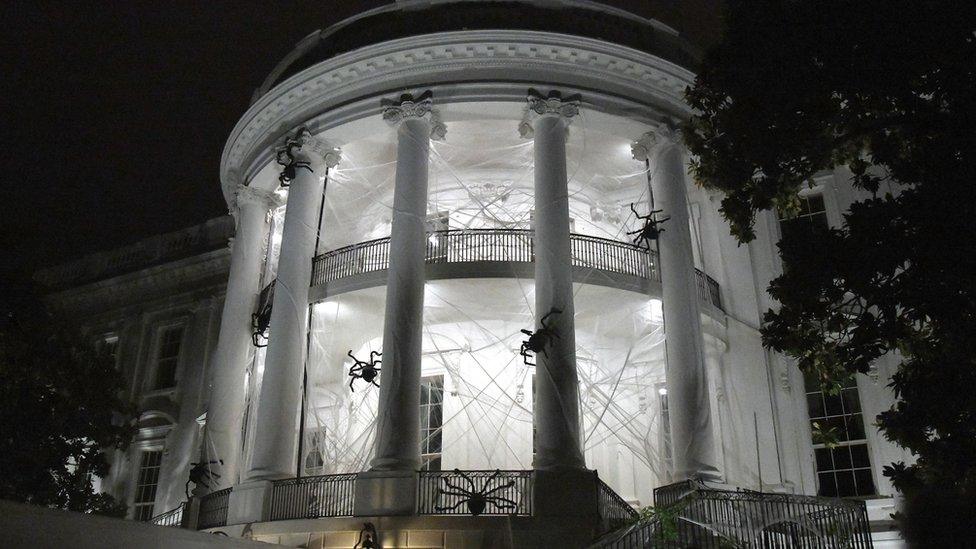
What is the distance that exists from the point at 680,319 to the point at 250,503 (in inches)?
340

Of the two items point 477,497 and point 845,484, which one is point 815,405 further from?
point 477,497

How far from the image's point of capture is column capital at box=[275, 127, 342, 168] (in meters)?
17.7

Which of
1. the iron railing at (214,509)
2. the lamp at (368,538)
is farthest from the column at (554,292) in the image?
the iron railing at (214,509)

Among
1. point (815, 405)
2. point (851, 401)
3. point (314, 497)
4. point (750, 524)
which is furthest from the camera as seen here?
point (815, 405)

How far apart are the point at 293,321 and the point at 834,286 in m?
10.6

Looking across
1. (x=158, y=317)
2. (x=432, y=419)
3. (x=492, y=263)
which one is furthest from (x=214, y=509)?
(x=158, y=317)

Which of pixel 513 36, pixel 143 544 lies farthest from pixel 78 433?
pixel 143 544

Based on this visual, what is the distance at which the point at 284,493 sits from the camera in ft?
47.6

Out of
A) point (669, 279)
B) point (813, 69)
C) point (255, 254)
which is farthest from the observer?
point (255, 254)

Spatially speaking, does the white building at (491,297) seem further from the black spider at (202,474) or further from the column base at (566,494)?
the black spider at (202,474)

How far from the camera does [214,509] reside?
1602 cm

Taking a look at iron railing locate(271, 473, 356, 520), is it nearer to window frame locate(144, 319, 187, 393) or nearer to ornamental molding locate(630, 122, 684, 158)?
ornamental molding locate(630, 122, 684, 158)

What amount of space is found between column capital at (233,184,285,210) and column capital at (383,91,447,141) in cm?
446

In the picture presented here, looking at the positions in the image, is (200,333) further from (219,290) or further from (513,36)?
(513,36)
